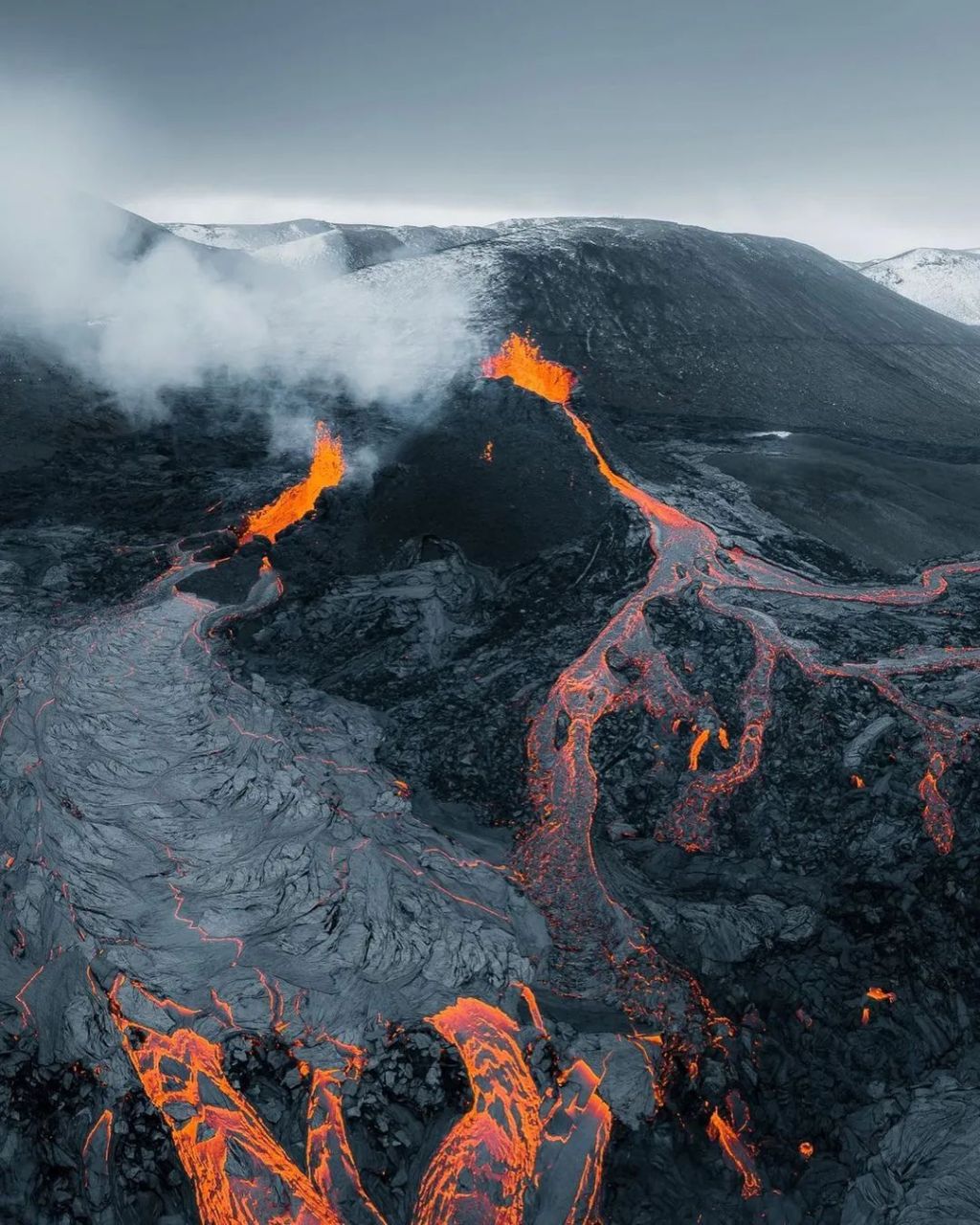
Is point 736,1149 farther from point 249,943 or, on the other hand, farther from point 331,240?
point 331,240

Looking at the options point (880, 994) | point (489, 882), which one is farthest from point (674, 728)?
point (880, 994)

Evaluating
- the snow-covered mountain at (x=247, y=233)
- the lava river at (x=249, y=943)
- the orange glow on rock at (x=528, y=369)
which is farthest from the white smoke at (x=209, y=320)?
the snow-covered mountain at (x=247, y=233)

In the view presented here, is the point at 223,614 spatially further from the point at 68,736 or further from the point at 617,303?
the point at 617,303

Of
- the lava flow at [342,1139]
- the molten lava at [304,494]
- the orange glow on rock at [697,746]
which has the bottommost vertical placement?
the lava flow at [342,1139]

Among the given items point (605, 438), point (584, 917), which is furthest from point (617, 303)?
point (584, 917)

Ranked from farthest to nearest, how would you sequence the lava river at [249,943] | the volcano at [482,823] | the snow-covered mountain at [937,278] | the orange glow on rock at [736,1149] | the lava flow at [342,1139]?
1. the snow-covered mountain at [937,278]
2. the orange glow on rock at [736,1149]
3. the volcano at [482,823]
4. the lava river at [249,943]
5. the lava flow at [342,1139]

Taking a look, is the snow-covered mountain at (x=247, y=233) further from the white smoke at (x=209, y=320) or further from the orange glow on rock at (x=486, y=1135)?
the orange glow on rock at (x=486, y=1135)

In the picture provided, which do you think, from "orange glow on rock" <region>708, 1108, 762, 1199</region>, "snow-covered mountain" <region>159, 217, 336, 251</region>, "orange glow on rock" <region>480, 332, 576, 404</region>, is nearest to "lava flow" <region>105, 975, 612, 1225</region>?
"orange glow on rock" <region>708, 1108, 762, 1199</region>
